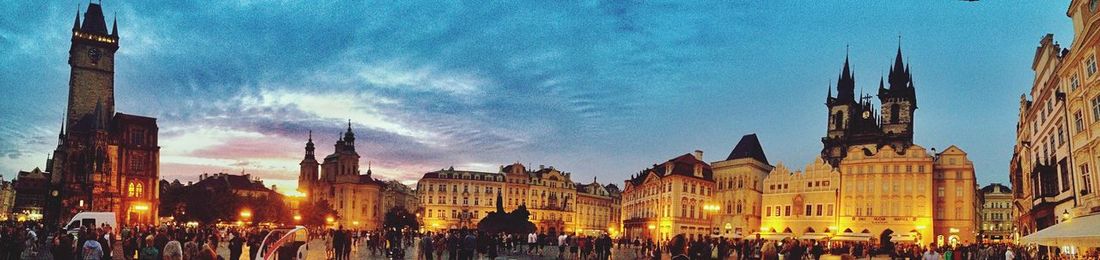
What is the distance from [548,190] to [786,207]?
49020mm

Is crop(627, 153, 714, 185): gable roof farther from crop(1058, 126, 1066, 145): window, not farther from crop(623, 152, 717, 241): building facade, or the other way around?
crop(1058, 126, 1066, 145): window

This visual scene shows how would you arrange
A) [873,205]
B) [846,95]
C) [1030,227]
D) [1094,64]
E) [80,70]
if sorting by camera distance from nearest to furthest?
[1094,64], [1030,227], [873,205], [80,70], [846,95]

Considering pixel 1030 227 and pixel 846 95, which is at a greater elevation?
pixel 846 95

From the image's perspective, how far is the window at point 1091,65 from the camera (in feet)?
77.9

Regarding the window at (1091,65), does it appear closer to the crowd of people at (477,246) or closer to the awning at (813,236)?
the crowd of people at (477,246)

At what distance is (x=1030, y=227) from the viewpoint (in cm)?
3684

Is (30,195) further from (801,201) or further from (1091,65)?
(1091,65)

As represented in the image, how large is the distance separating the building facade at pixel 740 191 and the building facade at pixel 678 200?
1.07 metres

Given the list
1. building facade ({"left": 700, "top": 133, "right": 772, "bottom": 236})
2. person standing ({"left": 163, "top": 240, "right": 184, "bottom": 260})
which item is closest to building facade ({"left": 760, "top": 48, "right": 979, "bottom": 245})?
building facade ({"left": 700, "top": 133, "right": 772, "bottom": 236})

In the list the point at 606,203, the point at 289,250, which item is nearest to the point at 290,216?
the point at 606,203

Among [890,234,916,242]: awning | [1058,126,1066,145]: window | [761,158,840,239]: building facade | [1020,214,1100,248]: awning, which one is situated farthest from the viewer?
[761,158,840,239]: building facade

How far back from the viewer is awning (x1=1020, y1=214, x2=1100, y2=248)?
1877cm

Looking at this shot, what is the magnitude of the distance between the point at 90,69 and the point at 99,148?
1548cm

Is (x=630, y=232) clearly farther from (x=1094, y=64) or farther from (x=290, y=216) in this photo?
(x=1094, y=64)
